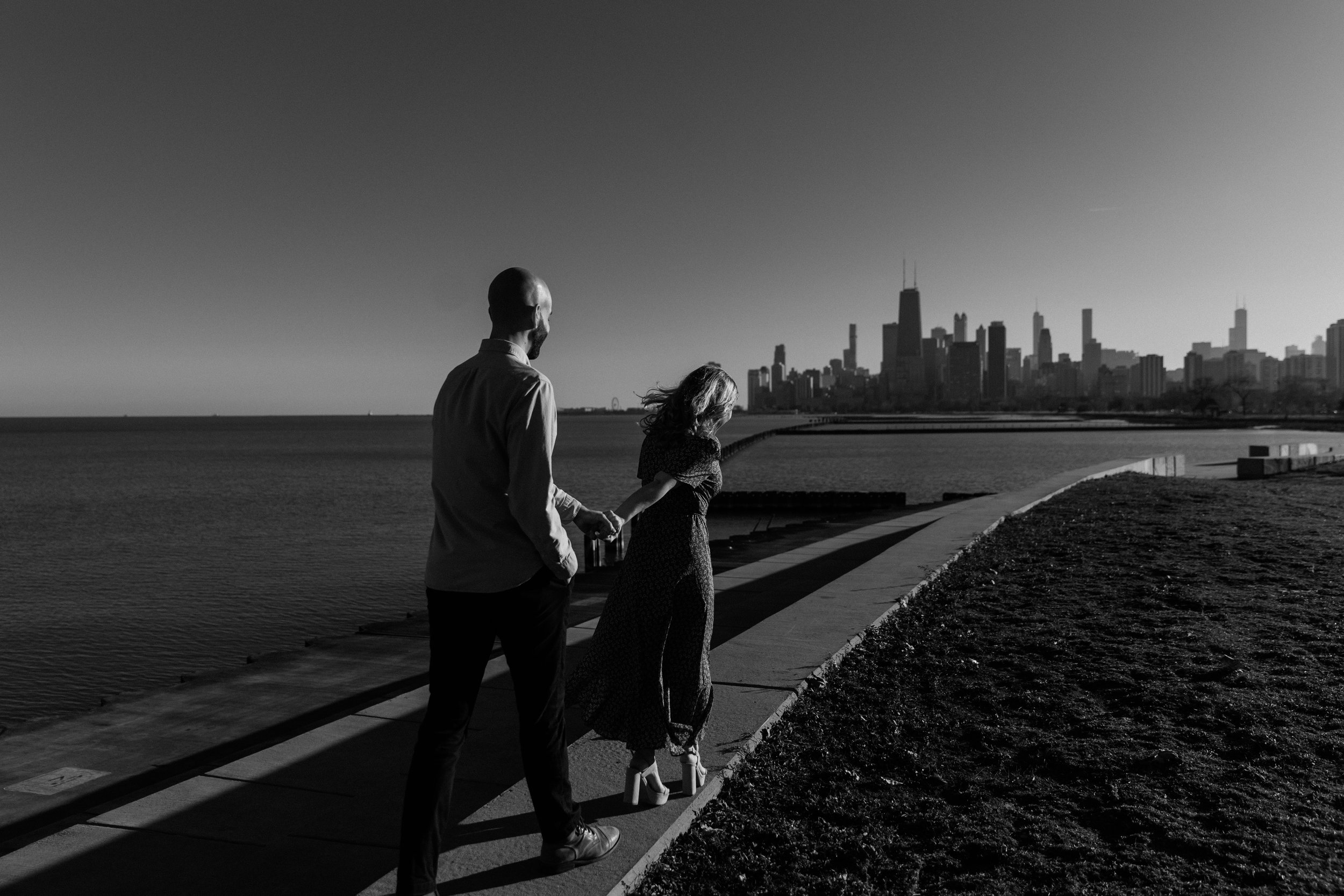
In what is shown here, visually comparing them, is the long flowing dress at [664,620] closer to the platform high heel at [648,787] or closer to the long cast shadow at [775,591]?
the platform high heel at [648,787]

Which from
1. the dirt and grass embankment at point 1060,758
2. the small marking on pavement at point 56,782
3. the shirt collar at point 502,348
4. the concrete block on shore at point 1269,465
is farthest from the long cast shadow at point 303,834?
the concrete block on shore at point 1269,465

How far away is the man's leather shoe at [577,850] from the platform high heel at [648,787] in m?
0.41

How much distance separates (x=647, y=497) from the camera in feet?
11.3

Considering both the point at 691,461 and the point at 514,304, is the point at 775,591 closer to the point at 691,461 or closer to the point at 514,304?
the point at 691,461

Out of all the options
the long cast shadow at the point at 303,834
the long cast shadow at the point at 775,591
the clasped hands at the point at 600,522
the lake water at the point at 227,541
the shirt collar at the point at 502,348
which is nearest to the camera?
the shirt collar at the point at 502,348

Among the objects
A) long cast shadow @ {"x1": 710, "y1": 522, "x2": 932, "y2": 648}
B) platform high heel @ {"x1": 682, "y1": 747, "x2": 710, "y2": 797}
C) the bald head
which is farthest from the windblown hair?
long cast shadow @ {"x1": 710, "y1": 522, "x2": 932, "y2": 648}

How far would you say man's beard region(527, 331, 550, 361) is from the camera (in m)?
3.14

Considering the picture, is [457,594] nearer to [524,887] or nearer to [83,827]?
[524,887]

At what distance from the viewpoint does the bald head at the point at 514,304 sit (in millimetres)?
3070

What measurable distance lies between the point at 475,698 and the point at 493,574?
43cm

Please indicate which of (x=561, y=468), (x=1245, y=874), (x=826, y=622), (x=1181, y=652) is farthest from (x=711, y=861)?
(x=561, y=468)

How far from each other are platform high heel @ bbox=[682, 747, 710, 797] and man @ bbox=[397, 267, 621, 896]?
2.37ft

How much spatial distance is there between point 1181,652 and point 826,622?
243 centimetres

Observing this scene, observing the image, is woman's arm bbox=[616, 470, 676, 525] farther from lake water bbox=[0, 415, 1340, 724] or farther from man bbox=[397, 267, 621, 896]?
lake water bbox=[0, 415, 1340, 724]
